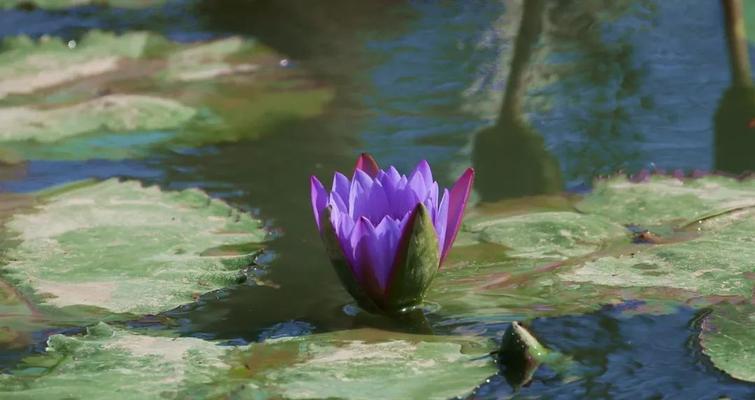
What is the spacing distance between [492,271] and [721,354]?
0.40 meters

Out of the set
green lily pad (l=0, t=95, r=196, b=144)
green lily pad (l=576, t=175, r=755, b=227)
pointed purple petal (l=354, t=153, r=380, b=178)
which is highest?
pointed purple petal (l=354, t=153, r=380, b=178)

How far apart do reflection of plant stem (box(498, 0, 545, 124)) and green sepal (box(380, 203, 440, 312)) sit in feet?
3.54

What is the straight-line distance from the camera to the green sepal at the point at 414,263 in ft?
4.97

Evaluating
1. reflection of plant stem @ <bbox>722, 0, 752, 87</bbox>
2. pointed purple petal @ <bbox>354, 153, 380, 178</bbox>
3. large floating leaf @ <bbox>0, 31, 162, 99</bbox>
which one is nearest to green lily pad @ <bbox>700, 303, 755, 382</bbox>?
pointed purple petal @ <bbox>354, 153, 380, 178</bbox>

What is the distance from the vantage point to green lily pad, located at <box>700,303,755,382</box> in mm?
1405

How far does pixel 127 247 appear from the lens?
1902 millimetres

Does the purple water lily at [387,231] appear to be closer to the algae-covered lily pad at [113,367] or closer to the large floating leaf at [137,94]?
the algae-covered lily pad at [113,367]

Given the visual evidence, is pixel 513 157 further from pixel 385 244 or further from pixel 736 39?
pixel 385 244

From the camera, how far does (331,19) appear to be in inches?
142

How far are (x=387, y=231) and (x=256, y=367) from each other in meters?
0.24

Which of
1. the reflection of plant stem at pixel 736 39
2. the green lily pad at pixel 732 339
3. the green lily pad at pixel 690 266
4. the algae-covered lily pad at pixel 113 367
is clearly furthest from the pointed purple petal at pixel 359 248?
the reflection of plant stem at pixel 736 39

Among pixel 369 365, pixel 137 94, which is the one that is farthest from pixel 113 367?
pixel 137 94

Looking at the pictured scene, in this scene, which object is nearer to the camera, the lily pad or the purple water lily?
the purple water lily

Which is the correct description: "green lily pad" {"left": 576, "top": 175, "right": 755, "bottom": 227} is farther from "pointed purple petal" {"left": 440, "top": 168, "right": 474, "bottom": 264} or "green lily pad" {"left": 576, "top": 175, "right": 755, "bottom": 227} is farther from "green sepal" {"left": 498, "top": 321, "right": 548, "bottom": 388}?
"green sepal" {"left": 498, "top": 321, "right": 548, "bottom": 388}
